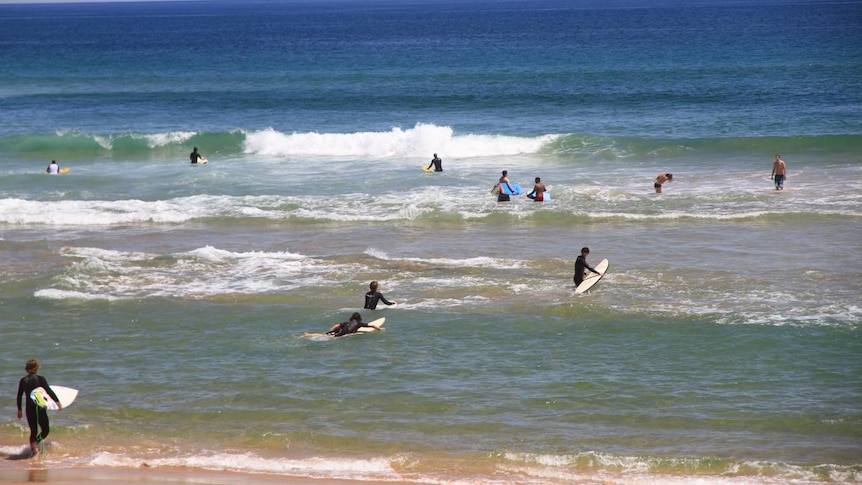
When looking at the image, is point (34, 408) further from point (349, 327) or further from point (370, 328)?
point (370, 328)

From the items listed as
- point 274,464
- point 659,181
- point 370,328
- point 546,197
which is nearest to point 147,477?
point 274,464

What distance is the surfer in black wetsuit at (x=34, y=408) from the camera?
1271cm

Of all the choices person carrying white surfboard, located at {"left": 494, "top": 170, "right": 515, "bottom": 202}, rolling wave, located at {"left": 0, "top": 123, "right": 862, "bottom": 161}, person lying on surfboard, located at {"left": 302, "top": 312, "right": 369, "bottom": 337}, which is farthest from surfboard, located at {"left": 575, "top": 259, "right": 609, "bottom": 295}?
rolling wave, located at {"left": 0, "top": 123, "right": 862, "bottom": 161}

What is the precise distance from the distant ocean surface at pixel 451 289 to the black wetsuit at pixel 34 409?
0.39m

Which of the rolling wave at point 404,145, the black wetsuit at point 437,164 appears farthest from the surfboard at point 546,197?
the rolling wave at point 404,145

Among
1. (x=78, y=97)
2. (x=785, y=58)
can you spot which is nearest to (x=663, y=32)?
(x=785, y=58)

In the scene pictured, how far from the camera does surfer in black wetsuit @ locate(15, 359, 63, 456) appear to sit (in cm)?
1271

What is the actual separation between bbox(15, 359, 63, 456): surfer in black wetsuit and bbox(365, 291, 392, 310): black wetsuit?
276 inches

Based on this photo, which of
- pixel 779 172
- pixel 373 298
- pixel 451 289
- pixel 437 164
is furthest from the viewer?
pixel 437 164

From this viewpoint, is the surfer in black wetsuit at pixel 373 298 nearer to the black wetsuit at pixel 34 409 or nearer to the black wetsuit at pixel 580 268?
the black wetsuit at pixel 580 268

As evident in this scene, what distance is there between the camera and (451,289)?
802 inches

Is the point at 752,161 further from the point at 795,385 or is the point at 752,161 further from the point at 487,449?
the point at 487,449

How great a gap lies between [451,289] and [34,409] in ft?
31.1

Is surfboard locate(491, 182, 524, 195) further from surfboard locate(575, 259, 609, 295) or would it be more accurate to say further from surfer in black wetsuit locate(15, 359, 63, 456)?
surfer in black wetsuit locate(15, 359, 63, 456)
